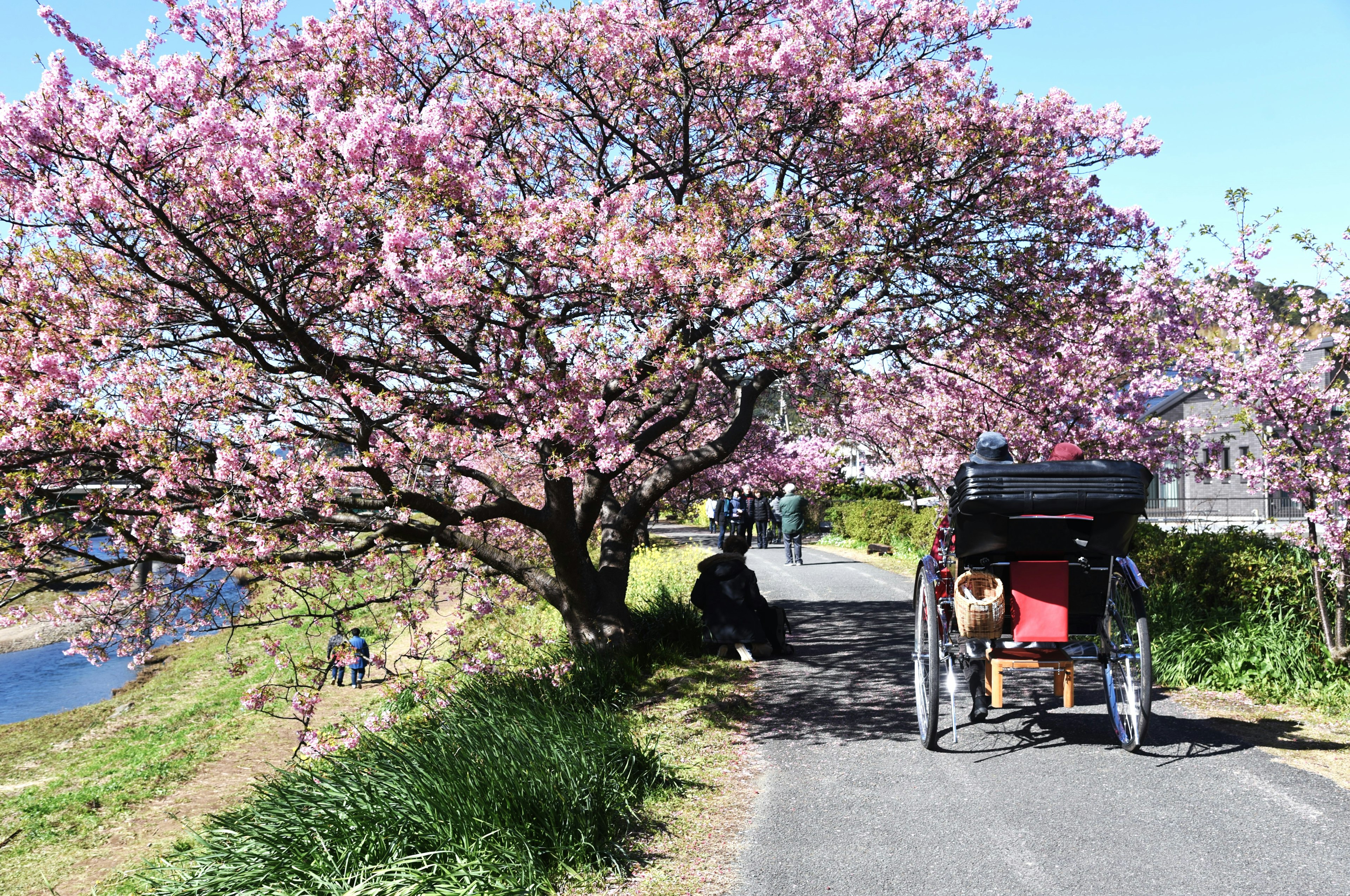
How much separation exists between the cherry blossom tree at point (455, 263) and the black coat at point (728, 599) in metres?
0.98

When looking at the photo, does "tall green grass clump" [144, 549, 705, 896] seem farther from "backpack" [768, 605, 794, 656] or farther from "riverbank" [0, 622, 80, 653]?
"riverbank" [0, 622, 80, 653]

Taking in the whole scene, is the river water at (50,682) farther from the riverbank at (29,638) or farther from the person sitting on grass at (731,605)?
the person sitting on grass at (731,605)

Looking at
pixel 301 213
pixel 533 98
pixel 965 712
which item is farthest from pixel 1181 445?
Answer: pixel 301 213

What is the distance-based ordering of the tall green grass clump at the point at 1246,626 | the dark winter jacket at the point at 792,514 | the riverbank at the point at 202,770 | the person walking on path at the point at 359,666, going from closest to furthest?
1. the riverbank at the point at 202,770
2. the tall green grass clump at the point at 1246,626
3. the person walking on path at the point at 359,666
4. the dark winter jacket at the point at 792,514

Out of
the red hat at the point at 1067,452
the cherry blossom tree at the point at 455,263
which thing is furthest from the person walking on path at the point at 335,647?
the red hat at the point at 1067,452

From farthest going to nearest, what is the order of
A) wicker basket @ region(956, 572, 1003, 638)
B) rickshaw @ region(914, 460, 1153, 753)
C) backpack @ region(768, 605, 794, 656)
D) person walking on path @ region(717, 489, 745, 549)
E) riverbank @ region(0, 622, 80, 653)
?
riverbank @ region(0, 622, 80, 653) < person walking on path @ region(717, 489, 745, 549) < backpack @ region(768, 605, 794, 656) < wicker basket @ region(956, 572, 1003, 638) < rickshaw @ region(914, 460, 1153, 753)

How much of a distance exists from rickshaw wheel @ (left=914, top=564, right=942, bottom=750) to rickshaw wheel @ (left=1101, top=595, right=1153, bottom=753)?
→ 1.11 meters

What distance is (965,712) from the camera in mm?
7707

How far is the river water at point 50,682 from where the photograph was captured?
81.9 ft

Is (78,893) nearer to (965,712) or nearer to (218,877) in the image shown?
(218,877)

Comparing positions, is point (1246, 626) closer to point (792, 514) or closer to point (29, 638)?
A: point (792, 514)

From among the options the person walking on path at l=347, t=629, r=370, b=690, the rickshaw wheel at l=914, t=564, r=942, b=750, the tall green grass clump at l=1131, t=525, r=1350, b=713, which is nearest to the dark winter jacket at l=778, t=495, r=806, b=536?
the person walking on path at l=347, t=629, r=370, b=690

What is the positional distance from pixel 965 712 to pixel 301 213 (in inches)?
263

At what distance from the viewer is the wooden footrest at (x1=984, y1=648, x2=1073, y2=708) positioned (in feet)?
19.5
